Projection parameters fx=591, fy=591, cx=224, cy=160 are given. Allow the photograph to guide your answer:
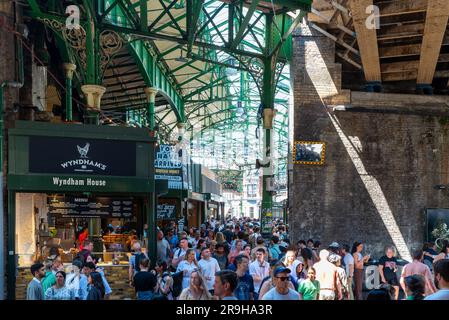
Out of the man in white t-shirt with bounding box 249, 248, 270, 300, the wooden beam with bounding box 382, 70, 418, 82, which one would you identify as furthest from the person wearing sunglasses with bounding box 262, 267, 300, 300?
the wooden beam with bounding box 382, 70, 418, 82

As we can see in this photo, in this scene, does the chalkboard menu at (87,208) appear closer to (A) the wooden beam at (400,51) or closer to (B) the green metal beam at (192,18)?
(B) the green metal beam at (192,18)

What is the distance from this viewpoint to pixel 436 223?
56.7ft

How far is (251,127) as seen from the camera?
186 feet

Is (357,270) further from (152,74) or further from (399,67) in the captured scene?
(152,74)

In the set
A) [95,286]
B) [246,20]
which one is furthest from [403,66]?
[95,286]

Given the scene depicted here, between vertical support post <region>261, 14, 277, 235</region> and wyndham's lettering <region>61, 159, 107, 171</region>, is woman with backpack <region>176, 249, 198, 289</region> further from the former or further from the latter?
vertical support post <region>261, 14, 277, 235</region>

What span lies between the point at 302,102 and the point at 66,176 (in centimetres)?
842

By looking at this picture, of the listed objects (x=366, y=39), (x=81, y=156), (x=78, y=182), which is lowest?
(x=78, y=182)

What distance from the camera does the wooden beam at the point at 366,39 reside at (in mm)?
11680

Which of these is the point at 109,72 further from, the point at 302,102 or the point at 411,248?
the point at 411,248

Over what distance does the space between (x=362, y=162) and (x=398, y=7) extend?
4.99m

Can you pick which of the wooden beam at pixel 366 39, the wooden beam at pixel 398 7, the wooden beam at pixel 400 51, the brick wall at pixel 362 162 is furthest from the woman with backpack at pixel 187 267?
the wooden beam at pixel 400 51

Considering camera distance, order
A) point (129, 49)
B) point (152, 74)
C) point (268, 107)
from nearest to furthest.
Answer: point (268, 107), point (129, 49), point (152, 74)

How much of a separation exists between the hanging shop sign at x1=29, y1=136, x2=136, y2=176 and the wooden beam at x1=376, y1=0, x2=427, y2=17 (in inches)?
269
